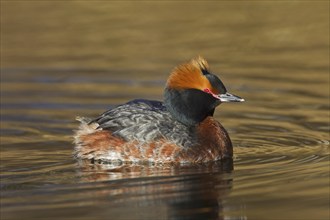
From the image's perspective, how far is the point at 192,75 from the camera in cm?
1413

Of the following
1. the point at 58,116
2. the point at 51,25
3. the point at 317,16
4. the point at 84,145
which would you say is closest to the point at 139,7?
the point at 51,25

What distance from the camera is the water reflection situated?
1134 cm

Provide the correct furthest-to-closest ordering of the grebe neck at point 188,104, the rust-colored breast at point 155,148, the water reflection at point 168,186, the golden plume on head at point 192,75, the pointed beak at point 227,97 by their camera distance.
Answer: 1. the grebe neck at point 188,104
2. the golden plume on head at point 192,75
3. the pointed beak at point 227,97
4. the rust-colored breast at point 155,148
5. the water reflection at point 168,186

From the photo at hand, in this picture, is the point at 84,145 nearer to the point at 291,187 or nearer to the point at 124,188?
the point at 124,188

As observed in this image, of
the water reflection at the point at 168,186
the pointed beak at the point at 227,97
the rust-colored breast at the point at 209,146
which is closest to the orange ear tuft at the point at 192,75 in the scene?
the pointed beak at the point at 227,97

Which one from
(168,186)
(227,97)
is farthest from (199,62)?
(168,186)

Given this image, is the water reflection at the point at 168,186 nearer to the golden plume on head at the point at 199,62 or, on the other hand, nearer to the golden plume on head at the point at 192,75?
the golden plume on head at the point at 192,75

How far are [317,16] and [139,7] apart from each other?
156 inches

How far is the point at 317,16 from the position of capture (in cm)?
2306

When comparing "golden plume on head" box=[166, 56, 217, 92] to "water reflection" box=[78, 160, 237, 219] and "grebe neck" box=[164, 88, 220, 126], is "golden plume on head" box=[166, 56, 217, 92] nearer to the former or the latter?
"grebe neck" box=[164, 88, 220, 126]

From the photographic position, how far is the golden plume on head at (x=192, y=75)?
14.1 metres

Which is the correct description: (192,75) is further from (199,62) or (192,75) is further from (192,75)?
(199,62)

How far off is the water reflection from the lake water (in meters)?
0.02

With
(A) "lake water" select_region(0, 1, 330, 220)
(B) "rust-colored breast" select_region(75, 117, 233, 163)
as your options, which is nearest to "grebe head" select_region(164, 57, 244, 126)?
(B) "rust-colored breast" select_region(75, 117, 233, 163)
